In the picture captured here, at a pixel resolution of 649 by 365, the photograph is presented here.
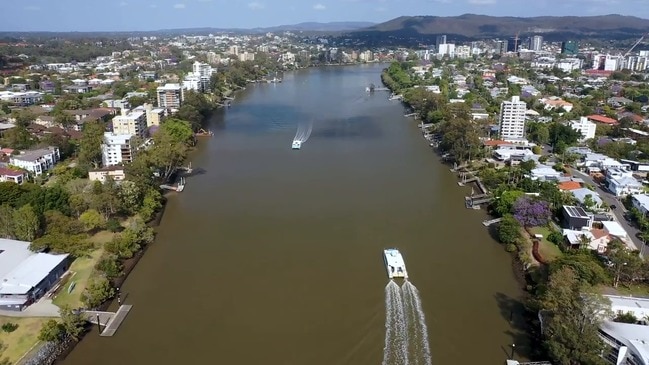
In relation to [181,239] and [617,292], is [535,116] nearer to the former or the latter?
[617,292]

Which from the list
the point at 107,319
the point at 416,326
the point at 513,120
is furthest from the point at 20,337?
the point at 513,120

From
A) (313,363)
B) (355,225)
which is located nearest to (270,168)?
(355,225)

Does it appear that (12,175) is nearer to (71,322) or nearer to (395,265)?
(71,322)

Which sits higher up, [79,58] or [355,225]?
[79,58]

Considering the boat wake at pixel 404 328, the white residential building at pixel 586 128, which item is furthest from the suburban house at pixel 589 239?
the white residential building at pixel 586 128

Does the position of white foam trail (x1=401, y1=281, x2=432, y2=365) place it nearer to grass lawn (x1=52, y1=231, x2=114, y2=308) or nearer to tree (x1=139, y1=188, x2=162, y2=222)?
grass lawn (x1=52, y1=231, x2=114, y2=308)

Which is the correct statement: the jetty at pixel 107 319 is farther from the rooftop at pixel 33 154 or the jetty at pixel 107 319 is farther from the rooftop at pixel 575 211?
the rooftop at pixel 33 154
